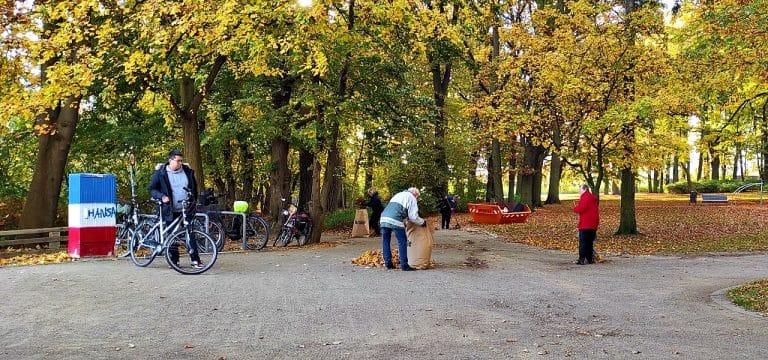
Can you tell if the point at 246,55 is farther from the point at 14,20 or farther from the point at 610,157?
the point at 610,157

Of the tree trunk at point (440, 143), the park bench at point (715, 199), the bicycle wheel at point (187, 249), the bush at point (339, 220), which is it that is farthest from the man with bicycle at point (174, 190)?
the park bench at point (715, 199)

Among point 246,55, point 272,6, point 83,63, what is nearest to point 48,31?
point 83,63


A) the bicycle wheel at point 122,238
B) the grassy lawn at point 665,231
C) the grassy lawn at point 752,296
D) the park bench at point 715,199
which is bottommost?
the grassy lawn at point 752,296

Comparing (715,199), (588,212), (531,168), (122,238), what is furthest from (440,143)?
(122,238)

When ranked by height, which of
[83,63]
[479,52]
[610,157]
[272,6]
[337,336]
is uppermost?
[479,52]

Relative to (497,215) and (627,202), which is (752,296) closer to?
(627,202)

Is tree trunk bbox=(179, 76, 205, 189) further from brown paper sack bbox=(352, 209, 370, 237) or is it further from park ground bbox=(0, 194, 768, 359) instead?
brown paper sack bbox=(352, 209, 370, 237)

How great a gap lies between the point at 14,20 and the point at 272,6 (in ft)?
22.1

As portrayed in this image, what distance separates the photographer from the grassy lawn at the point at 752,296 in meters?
8.36

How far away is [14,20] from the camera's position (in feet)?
51.7

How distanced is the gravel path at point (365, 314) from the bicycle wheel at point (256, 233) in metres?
4.40

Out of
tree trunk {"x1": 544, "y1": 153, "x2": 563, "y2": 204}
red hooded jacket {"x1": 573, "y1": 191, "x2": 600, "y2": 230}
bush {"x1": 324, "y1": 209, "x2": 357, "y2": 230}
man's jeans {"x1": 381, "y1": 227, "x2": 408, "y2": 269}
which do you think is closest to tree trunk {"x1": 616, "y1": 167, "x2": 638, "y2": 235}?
red hooded jacket {"x1": 573, "y1": 191, "x2": 600, "y2": 230}

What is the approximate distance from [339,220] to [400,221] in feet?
59.2

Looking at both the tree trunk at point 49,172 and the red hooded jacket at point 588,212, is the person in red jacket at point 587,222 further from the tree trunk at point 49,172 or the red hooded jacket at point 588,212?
the tree trunk at point 49,172
